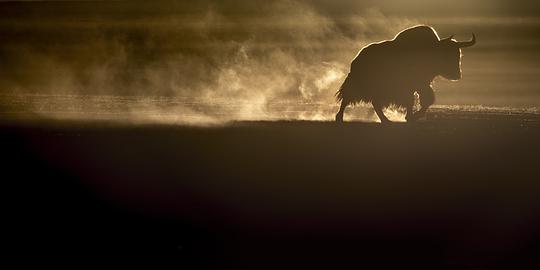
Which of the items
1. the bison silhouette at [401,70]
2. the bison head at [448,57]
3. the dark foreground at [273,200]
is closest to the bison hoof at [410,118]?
the bison silhouette at [401,70]

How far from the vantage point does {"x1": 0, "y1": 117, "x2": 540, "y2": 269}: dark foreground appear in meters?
7.87

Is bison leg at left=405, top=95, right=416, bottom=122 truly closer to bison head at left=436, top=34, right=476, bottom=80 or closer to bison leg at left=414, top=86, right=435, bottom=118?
bison leg at left=414, top=86, right=435, bottom=118

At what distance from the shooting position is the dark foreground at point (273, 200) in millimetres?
7867

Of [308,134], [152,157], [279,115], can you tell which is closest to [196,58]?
[279,115]

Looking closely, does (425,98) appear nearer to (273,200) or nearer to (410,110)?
(410,110)

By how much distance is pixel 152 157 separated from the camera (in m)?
13.1

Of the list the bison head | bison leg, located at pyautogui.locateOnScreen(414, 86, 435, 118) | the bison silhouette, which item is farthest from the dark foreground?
the bison head

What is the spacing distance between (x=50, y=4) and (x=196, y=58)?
Result: 27.8 m

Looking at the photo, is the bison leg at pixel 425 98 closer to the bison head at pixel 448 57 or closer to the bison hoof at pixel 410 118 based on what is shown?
the bison hoof at pixel 410 118

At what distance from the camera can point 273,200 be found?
1000 centimetres

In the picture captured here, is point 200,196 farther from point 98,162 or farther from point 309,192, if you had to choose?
point 98,162

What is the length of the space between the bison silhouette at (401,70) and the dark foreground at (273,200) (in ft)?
8.56

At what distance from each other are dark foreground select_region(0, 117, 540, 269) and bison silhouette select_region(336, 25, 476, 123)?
2.61 m

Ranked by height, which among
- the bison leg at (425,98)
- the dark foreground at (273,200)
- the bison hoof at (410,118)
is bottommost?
the dark foreground at (273,200)
